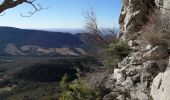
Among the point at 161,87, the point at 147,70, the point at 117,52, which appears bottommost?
the point at 161,87

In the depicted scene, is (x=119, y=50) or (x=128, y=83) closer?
(x=128, y=83)

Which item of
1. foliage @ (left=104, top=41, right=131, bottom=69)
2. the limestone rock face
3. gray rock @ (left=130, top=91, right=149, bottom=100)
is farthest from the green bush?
the limestone rock face

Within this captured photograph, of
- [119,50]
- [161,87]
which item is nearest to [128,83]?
[161,87]

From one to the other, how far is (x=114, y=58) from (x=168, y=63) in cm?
584

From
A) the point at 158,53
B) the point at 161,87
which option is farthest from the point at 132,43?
the point at 161,87

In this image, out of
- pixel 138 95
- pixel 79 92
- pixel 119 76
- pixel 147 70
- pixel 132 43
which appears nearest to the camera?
pixel 138 95

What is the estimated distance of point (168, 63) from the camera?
34.7ft

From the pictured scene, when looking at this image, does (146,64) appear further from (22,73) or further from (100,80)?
(22,73)

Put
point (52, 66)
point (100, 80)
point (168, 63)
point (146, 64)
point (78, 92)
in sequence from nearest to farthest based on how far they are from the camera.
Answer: point (168, 63)
point (146, 64)
point (78, 92)
point (100, 80)
point (52, 66)

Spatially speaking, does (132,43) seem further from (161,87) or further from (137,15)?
(161,87)

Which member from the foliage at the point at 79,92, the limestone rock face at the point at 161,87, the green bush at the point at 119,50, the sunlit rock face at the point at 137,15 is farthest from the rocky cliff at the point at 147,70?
the sunlit rock face at the point at 137,15

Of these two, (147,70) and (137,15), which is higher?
(137,15)

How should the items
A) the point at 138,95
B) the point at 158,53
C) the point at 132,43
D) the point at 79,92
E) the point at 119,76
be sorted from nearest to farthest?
the point at 138,95
the point at 158,53
the point at 79,92
the point at 119,76
the point at 132,43

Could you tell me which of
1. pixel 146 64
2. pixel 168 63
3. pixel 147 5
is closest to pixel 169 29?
pixel 146 64
